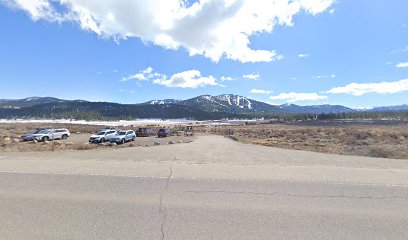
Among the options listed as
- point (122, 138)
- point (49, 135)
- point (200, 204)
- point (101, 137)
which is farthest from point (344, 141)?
point (49, 135)

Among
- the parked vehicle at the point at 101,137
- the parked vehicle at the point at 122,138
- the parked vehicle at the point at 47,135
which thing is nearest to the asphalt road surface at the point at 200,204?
the parked vehicle at the point at 122,138

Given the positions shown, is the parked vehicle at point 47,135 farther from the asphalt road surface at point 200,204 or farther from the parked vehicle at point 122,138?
the asphalt road surface at point 200,204

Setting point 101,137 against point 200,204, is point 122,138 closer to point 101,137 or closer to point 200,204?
point 101,137

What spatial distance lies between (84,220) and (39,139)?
116 ft

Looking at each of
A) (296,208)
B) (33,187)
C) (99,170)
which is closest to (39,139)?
(99,170)

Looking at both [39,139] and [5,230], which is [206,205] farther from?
[39,139]

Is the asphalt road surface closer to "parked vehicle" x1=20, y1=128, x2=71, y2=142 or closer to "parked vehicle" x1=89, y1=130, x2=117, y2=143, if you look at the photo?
"parked vehicle" x1=89, y1=130, x2=117, y2=143

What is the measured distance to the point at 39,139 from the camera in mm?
36688

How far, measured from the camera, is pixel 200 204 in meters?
7.16

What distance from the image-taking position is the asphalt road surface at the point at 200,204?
5504 millimetres

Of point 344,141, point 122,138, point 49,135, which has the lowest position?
point 344,141

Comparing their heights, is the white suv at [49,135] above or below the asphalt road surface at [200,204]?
below

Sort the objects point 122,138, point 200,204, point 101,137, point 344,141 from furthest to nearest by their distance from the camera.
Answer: point 344,141 → point 101,137 → point 122,138 → point 200,204

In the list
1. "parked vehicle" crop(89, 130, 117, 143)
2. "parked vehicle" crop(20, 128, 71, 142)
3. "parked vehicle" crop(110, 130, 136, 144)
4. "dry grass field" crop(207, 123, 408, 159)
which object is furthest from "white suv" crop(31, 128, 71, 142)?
"dry grass field" crop(207, 123, 408, 159)
